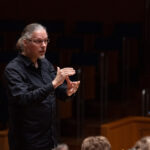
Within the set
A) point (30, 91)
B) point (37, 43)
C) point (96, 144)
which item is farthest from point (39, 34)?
point (96, 144)

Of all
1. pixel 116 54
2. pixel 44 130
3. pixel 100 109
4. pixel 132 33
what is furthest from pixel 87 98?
pixel 44 130

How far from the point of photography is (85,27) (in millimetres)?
2486

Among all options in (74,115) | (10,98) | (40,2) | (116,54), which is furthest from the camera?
(40,2)

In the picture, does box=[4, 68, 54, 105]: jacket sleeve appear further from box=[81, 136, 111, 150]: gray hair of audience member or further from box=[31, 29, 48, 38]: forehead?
box=[81, 136, 111, 150]: gray hair of audience member

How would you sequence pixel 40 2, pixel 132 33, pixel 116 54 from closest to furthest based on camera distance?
1. pixel 116 54
2. pixel 132 33
3. pixel 40 2

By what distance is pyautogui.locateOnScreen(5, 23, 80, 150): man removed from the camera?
0.97 meters

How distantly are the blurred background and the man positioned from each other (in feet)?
2.06

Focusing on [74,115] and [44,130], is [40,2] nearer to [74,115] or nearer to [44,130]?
[74,115]

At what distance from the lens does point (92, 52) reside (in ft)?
7.01

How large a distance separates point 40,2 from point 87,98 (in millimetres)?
824

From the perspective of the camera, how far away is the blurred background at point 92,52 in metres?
1.90

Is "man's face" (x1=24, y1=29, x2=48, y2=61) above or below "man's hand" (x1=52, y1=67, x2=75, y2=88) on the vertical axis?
above

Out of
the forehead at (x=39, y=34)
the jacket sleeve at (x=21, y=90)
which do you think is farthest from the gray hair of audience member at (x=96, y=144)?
the forehead at (x=39, y=34)

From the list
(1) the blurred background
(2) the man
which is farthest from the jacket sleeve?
(1) the blurred background
